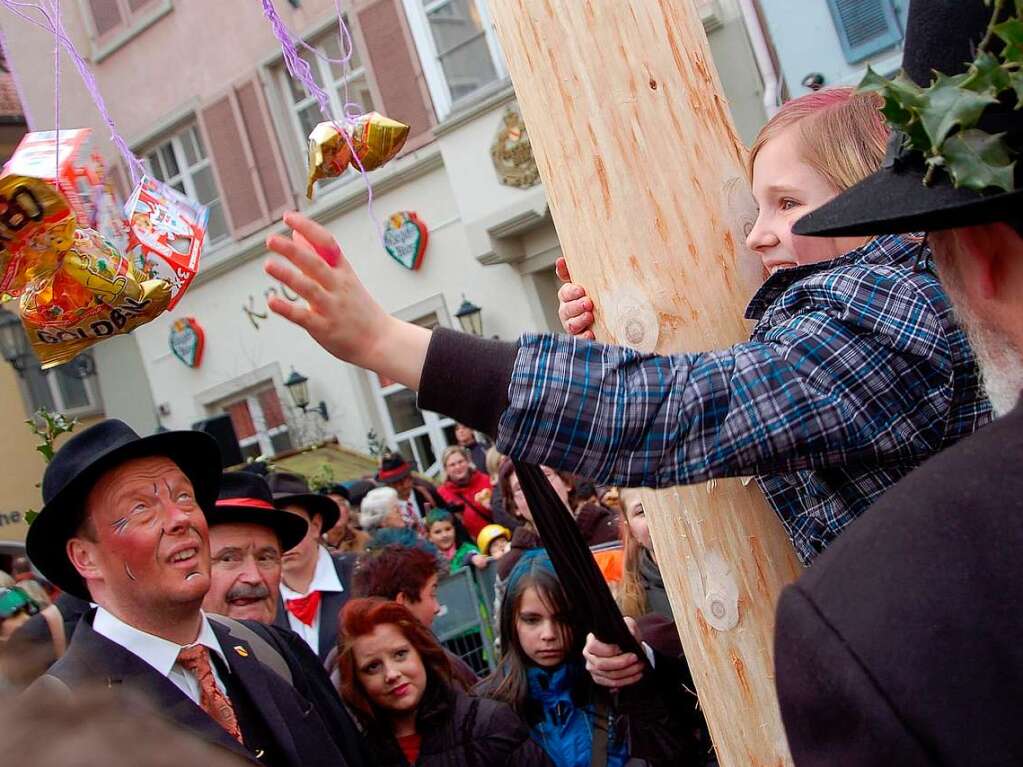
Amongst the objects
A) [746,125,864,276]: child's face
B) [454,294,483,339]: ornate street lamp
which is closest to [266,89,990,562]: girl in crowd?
[746,125,864,276]: child's face

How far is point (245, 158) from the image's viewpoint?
14727 millimetres

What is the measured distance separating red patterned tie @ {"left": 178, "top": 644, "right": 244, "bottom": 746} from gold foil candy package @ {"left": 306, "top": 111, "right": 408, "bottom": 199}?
1131mm

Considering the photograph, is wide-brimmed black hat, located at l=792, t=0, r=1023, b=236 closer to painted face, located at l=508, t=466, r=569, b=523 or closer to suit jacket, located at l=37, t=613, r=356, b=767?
suit jacket, located at l=37, t=613, r=356, b=767

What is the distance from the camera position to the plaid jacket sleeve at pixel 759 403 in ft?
5.29

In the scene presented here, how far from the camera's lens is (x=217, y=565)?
386 cm

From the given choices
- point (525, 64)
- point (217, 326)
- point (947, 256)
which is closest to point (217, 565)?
point (525, 64)

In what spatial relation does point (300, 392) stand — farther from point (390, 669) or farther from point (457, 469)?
point (390, 669)

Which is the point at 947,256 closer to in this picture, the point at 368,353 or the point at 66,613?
the point at 368,353

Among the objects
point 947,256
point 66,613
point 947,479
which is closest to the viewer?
point 947,479

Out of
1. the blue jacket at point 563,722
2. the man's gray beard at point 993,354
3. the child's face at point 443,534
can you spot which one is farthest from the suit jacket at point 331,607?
the man's gray beard at point 993,354

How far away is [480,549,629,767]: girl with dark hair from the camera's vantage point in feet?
11.6

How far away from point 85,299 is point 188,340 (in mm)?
14001

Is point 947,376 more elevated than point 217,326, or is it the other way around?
point 217,326

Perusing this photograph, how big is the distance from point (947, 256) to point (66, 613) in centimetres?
315
